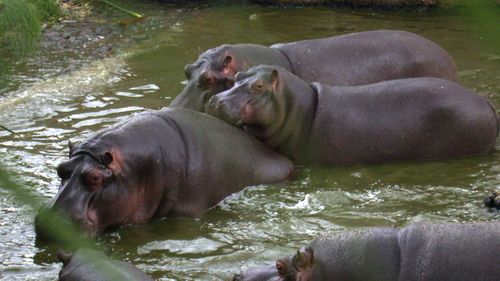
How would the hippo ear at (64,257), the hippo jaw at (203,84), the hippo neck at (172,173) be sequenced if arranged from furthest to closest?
the hippo jaw at (203,84)
the hippo neck at (172,173)
the hippo ear at (64,257)

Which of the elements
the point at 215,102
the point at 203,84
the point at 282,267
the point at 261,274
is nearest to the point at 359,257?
the point at 282,267

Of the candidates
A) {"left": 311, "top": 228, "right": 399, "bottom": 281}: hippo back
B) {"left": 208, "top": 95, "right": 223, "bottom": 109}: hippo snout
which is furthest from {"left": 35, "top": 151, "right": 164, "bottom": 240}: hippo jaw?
{"left": 311, "top": 228, "right": 399, "bottom": 281}: hippo back

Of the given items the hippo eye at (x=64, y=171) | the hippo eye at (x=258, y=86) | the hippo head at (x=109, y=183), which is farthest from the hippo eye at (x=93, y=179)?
the hippo eye at (x=258, y=86)

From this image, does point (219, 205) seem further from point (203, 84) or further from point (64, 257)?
point (64, 257)

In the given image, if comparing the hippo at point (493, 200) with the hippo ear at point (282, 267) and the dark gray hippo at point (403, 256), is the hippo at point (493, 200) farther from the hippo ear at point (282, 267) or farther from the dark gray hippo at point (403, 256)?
the hippo ear at point (282, 267)

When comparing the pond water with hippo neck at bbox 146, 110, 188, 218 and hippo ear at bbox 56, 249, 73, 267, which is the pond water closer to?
hippo neck at bbox 146, 110, 188, 218

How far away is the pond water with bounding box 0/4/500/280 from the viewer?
414 cm

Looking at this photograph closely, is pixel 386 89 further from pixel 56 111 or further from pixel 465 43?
pixel 465 43

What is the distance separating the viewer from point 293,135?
5.61 meters

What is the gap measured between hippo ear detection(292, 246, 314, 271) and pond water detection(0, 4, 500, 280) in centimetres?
88

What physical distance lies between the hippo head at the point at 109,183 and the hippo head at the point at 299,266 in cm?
145

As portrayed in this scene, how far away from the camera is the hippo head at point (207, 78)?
594 cm

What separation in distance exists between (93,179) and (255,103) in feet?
4.81

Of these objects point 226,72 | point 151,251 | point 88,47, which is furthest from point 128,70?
point 151,251
